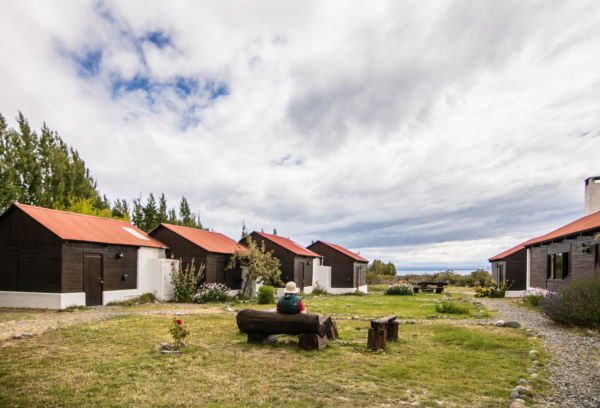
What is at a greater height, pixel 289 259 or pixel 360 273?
pixel 289 259

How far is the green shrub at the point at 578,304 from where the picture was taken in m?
9.78

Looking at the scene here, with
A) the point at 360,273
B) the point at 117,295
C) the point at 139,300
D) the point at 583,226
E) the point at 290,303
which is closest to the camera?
the point at 290,303

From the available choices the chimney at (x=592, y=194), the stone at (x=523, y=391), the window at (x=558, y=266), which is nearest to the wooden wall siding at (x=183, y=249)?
the stone at (x=523, y=391)

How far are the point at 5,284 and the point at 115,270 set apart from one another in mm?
4307

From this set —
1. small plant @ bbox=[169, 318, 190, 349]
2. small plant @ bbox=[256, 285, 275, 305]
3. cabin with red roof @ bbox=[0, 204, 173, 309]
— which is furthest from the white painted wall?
small plant @ bbox=[169, 318, 190, 349]

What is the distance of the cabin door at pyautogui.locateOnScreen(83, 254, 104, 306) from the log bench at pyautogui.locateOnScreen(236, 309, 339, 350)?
11.1 metres

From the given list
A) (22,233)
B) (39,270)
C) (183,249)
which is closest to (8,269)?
(22,233)

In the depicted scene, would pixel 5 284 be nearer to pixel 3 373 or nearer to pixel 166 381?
pixel 3 373

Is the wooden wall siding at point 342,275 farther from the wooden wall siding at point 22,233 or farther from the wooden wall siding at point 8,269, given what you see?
the wooden wall siding at point 8,269

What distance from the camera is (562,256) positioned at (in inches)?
704

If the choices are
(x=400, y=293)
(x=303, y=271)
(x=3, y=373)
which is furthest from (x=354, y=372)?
(x=400, y=293)

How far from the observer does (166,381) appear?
552 centimetres

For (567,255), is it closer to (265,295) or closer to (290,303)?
(265,295)

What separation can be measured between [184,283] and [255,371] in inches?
564
